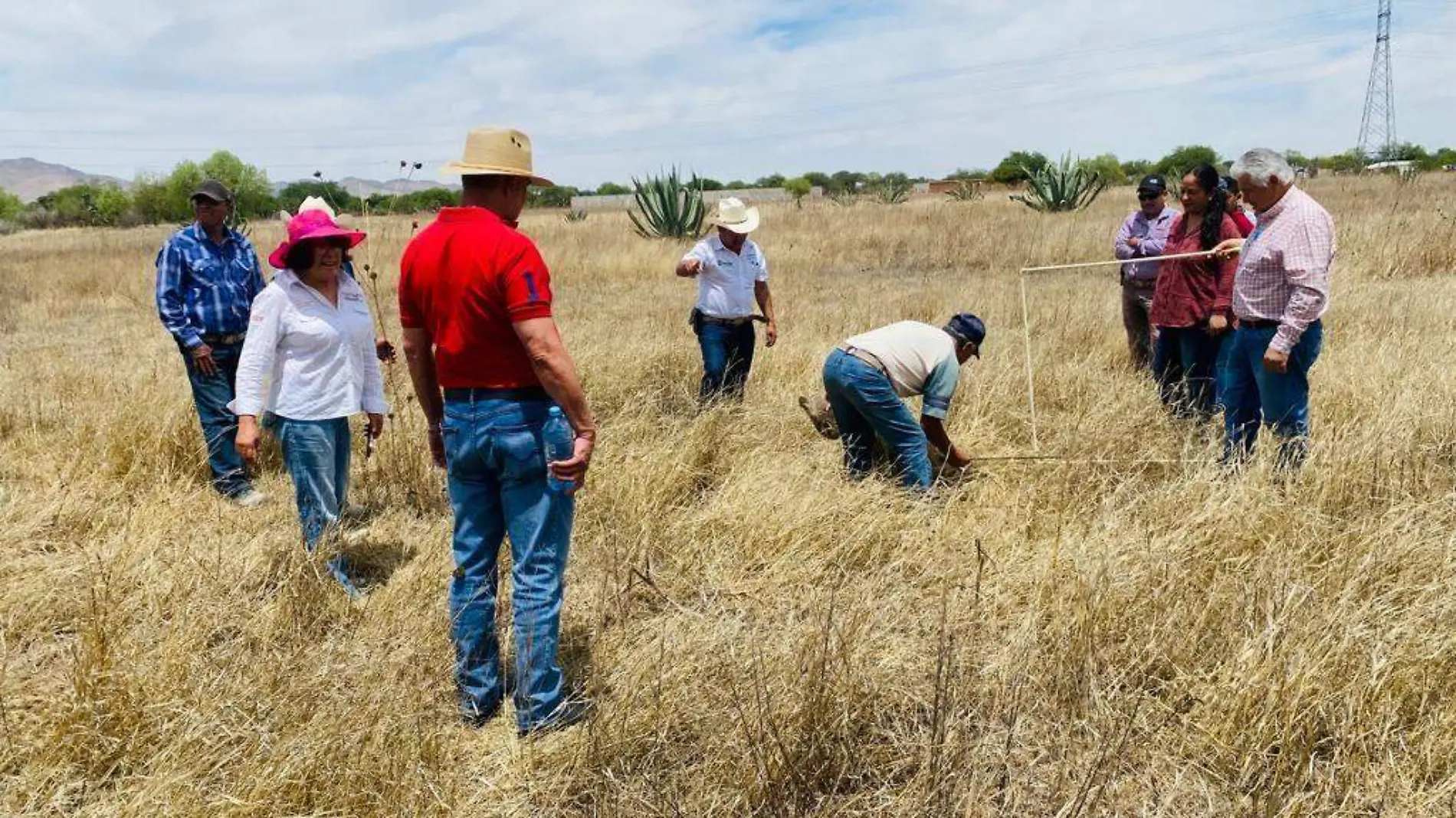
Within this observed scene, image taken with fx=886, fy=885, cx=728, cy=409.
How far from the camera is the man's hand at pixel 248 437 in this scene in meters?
2.75

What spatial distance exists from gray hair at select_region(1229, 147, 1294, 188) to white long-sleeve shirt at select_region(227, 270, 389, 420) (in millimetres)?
3256

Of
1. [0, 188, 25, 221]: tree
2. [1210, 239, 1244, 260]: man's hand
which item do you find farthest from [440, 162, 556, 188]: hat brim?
[0, 188, 25, 221]: tree

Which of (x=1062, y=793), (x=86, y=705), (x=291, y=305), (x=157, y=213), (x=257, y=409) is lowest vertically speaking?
(x=1062, y=793)

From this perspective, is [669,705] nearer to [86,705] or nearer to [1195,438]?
[86,705]

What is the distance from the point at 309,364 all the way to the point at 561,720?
1.57m

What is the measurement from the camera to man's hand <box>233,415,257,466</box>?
2754 mm

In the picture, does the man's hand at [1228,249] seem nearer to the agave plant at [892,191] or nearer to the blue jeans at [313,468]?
the blue jeans at [313,468]

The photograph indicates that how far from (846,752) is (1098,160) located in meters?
57.9

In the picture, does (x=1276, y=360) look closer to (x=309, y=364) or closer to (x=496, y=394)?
(x=496, y=394)

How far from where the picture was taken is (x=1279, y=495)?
10.4 feet

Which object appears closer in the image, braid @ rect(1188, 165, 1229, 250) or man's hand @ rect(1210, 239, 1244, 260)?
man's hand @ rect(1210, 239, 1244, 260)

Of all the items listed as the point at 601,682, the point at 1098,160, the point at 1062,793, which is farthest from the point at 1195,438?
the point at 1098,160

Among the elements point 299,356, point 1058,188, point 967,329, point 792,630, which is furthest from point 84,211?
point 792,630

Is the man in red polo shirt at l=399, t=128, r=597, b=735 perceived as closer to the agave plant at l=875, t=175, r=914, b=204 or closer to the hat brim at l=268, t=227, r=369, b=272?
the hat brim at l=268, t=227, r=369, b=272
